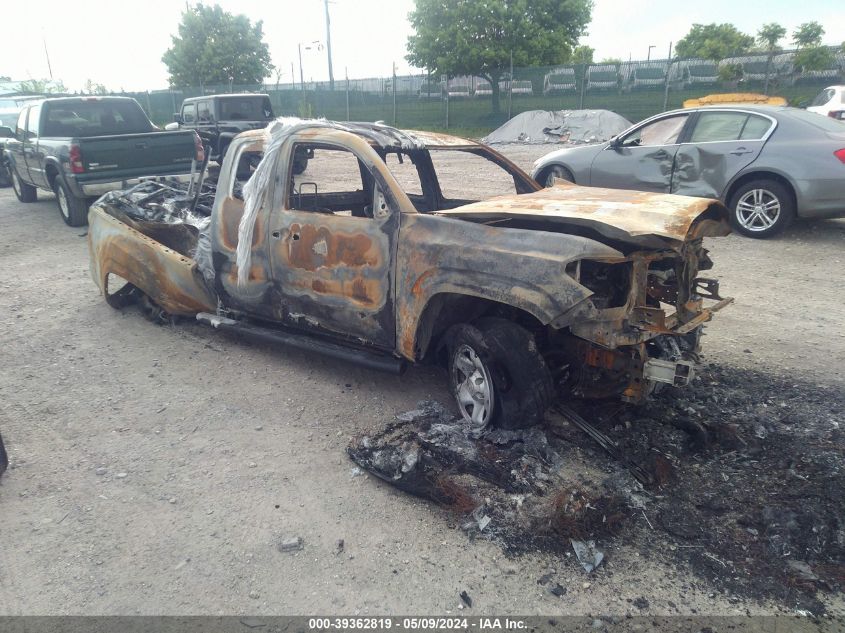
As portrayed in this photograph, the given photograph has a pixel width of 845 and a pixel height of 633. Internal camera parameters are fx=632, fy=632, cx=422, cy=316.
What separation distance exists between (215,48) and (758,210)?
1492 inches

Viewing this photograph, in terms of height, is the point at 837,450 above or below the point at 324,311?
below

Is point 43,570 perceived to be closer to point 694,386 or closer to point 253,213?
point 253,213

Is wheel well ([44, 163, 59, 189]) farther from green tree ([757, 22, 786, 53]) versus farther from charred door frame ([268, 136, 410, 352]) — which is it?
green tree ([757, 22, 786, 53])

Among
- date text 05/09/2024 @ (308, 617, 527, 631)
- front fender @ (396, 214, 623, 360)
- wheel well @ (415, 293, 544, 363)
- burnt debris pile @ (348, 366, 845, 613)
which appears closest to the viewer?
date text 05/09/2024 @ (308, 617, 527, 631)

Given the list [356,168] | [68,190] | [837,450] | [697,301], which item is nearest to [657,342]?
[697,301]

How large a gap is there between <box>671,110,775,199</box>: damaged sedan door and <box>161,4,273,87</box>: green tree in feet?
117

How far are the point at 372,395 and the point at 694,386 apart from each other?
7.34 ft

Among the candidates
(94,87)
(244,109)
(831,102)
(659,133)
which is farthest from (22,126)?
(94,87)

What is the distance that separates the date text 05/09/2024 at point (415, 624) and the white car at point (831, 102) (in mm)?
14029

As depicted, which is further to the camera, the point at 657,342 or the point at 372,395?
the point at 372,395

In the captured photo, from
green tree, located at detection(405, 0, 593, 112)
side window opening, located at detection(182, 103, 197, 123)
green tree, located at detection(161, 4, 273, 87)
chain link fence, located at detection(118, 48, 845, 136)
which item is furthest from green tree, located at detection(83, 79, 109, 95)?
side window opening, located at detection(182, 103, 197, 123)

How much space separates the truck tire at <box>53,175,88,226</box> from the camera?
10.0m

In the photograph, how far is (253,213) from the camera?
4715 mm

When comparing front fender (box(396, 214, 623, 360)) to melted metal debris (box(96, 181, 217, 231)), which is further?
melted metal debris (box(96, 181, 217, 231))
